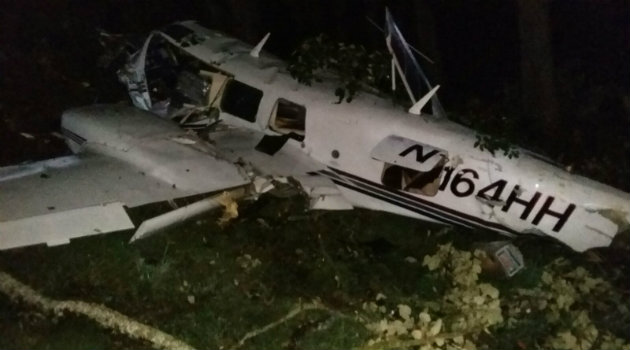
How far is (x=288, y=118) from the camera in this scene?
6738mm

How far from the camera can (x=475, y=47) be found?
426 inches

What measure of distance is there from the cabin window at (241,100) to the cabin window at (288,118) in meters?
0.22

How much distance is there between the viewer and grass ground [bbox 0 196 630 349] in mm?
5422

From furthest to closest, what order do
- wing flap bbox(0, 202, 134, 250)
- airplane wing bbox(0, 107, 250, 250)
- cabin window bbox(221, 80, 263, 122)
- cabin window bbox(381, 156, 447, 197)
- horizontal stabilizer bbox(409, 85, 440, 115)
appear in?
cabin window bbox(221, 80, 263, 122), horizontal stabilizer bbox(409, 85, 440, 115), cabin window bbox(381, 156, 447, 197), airplane wing bbox(0, 107, 250, 250), wing flap bbox(0, 202, 134, 250)

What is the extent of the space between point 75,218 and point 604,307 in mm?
4440

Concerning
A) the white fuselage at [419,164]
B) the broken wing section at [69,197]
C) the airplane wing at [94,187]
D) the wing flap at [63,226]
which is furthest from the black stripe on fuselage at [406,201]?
the wing flap at [63,226]

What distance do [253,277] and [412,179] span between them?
1.67m

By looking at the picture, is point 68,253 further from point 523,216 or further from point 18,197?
point 523,216

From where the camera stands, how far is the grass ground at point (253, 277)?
542cm

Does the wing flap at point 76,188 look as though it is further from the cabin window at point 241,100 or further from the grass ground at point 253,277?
the cabin window at point 241,100

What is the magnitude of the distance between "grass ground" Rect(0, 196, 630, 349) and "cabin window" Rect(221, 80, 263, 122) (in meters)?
0.92

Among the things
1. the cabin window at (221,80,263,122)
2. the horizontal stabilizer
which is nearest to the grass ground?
the cabin window at (221,80,263,122)

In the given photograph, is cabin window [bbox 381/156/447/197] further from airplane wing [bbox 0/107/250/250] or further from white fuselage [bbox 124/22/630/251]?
airplane wing [bbox 0/107/250/250]

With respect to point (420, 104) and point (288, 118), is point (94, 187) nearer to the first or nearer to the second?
point (288, 118)
